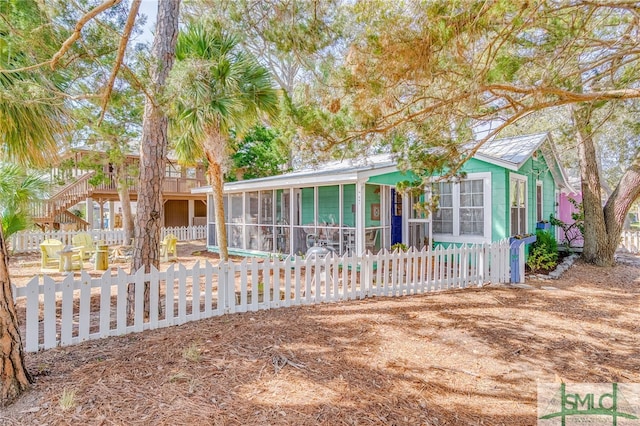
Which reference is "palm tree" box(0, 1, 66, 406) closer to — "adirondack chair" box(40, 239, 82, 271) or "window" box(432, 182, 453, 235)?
"adirondack chair" box(40, 239, 82, 271)

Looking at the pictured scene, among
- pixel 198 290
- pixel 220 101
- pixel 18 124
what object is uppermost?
pixel 220 101

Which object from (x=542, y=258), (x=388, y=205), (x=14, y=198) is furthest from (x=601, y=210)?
(x=14, y=198)

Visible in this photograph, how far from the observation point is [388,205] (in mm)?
10016

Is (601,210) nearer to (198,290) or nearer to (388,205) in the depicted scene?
(388,205)

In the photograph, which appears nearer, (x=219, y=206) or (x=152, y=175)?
(x=152, y=175)

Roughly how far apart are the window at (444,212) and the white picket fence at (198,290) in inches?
99.6

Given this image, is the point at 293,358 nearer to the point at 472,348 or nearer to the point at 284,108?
the point at 472,348

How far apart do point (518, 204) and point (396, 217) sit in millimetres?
3392

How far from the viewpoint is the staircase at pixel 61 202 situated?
52.4 ft

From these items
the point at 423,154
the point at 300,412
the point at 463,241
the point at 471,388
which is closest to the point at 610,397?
the point at 471,388

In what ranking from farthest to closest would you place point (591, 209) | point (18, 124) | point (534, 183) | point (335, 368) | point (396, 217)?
point (534, 183), point (591, 209), point (396, 217), point (18, 124), point (335, 368)

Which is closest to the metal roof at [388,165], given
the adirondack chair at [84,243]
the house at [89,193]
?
the house at [89,193]

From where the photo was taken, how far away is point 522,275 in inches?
306

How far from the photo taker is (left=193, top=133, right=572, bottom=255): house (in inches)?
359
